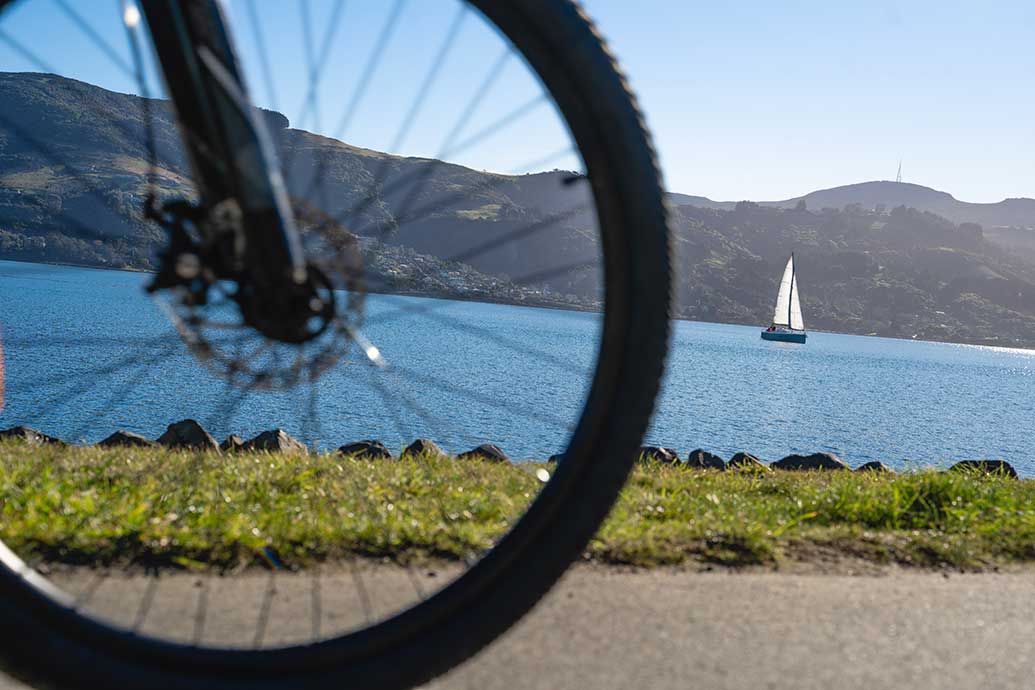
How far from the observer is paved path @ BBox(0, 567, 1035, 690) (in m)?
1.70

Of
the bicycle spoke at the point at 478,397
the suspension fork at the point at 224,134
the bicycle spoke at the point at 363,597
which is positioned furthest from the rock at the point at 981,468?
the suspension fork at the point at 224,134

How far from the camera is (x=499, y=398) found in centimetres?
4378

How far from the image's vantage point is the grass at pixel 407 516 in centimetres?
216

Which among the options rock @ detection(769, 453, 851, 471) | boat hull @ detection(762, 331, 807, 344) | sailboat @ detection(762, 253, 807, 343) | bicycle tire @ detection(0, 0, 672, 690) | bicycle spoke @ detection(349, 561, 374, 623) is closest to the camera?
bicycle tire @ detection(0, 0, 672, 690)

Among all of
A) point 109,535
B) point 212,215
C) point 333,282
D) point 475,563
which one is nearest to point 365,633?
point 475,563

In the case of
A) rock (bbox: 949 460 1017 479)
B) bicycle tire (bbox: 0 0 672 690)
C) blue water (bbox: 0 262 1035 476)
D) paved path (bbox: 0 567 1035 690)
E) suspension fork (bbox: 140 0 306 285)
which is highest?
suspension fork (bbox: 140 0 306 285)

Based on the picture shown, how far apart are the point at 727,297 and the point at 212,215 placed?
A: 186375 mm

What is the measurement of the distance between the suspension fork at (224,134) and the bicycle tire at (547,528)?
0.51 m

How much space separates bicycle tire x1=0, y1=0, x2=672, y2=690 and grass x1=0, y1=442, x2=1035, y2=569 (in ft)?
2.62

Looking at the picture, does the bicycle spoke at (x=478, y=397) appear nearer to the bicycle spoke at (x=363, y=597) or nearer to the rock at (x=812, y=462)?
the bicycle spoke at (x=363, y=597)

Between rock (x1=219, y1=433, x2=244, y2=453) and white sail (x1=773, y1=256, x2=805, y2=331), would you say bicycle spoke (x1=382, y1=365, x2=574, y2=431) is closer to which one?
rock (x1=219, y1=433, x2=244, y2=453)

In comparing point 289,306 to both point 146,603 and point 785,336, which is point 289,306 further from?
point 785,336

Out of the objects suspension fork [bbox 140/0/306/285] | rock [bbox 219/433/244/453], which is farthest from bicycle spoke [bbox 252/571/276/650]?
rock [bbox 219/433/244/453]

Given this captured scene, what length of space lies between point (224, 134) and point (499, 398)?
42.6 metres
